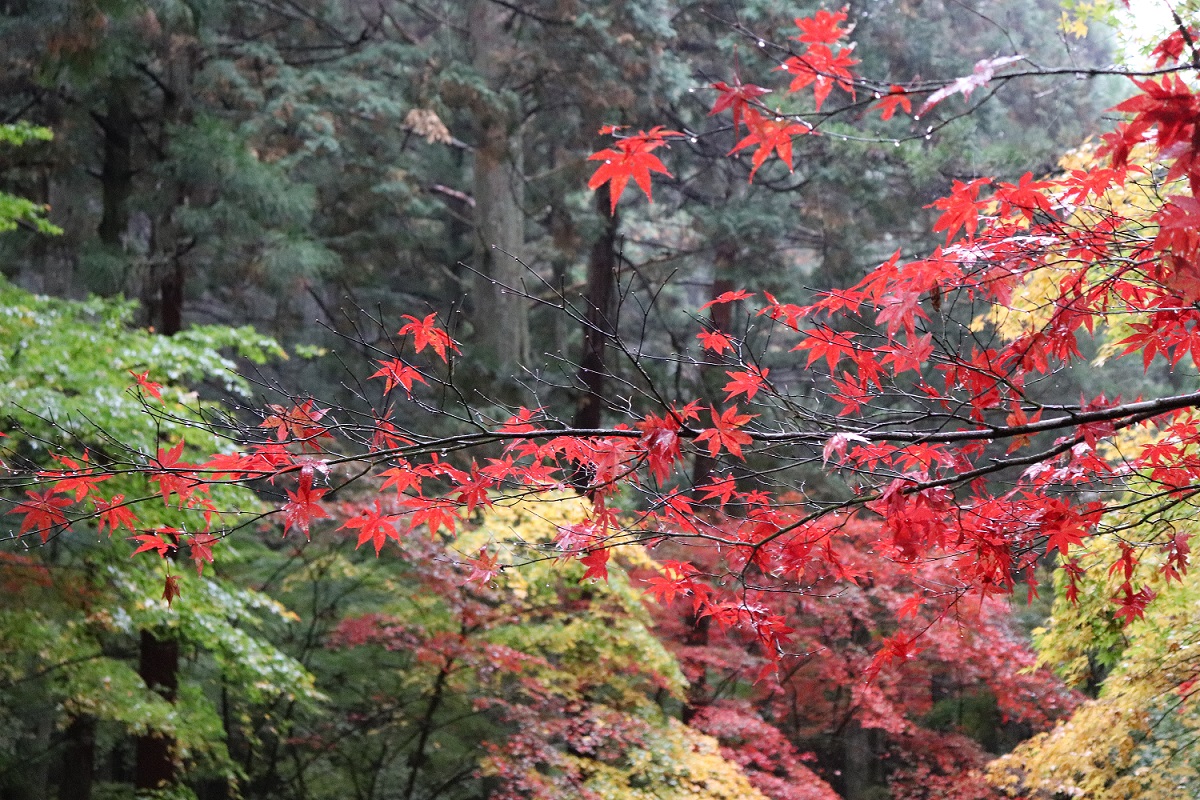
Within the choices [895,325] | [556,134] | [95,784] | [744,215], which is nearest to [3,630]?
[95,784]

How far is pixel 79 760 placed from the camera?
7074 millimetres

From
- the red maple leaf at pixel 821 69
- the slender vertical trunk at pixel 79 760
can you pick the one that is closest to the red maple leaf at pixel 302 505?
the red maple leaf at pixel 821 69

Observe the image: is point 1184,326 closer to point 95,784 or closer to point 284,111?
point 284,111

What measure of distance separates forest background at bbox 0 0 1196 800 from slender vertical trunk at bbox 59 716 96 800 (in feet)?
0.14

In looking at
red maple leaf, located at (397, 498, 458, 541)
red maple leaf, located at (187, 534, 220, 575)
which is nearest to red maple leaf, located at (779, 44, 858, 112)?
red maple leaf, located at (397, 498, 458, 541)

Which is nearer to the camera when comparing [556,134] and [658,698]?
[658,698]

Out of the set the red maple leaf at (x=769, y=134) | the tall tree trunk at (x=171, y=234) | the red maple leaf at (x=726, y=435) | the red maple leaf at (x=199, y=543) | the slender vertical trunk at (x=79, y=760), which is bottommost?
the slender vertical trunk at (x=79, y=760)

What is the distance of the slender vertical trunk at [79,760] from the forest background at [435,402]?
0.04 m

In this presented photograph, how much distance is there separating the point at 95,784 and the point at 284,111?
19.6ft

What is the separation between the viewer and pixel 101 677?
5000 millimetres

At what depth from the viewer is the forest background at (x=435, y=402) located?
4879 mm

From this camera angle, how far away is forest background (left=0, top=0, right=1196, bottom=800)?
488 cm

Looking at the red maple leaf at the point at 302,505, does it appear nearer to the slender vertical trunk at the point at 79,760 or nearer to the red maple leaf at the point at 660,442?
the red maple leaf at the point at 660,442

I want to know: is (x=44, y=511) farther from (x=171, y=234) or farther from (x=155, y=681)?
(x=171, y=234)
